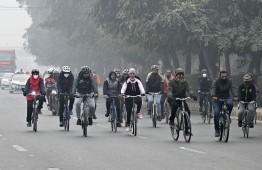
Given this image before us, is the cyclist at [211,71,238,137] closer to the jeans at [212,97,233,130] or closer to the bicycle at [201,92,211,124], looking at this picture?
the jeans at [212,97,233,130]

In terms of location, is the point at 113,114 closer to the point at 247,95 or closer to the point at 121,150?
the point at 247,95

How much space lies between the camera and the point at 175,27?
38688 mm

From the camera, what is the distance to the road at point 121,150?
1360 cm

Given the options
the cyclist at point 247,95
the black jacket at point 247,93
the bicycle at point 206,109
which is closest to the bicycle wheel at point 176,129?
the cyclist at point 247,95

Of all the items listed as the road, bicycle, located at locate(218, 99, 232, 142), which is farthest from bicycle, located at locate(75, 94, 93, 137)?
bicycle, located at locate(218, 99, 232, 142)

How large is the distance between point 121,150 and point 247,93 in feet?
17.1

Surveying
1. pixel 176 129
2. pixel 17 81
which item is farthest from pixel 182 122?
pixel 17 81

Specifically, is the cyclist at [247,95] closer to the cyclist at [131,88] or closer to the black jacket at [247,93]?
Result: the black jacket at [247,93]

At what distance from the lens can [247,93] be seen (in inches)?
808

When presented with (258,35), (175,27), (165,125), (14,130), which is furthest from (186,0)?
(14,130)

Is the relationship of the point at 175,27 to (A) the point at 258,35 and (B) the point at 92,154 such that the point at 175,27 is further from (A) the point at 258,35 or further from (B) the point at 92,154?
(B) the point at 92,154

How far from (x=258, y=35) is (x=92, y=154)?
2226 centimetres

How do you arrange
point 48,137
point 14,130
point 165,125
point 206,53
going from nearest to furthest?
point 48,137 → point 14,130 → point 165,125 → point 206,53

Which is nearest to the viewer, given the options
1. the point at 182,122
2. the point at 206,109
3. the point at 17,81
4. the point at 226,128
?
the point at 182,122
